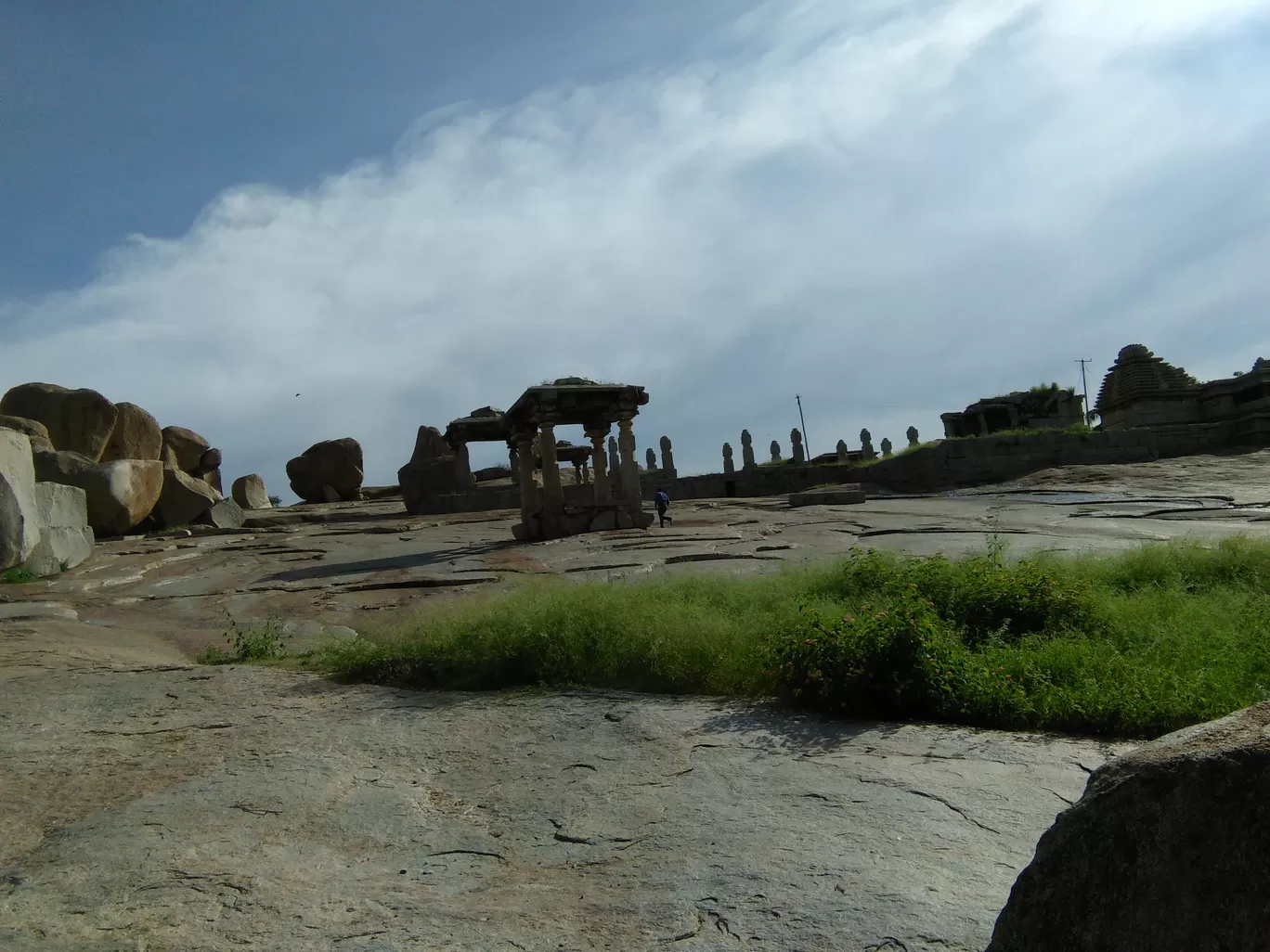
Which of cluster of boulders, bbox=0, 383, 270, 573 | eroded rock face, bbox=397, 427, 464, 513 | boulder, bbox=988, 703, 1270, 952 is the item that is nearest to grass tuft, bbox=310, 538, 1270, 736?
boulder, bbox=988, 703, 1270, 952

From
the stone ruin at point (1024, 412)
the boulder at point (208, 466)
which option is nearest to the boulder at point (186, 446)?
the boulder at point (208, 466)

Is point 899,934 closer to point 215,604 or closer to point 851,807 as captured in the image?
point 851,807

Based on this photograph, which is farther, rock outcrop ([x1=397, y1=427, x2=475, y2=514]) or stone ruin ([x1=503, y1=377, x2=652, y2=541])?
rock outcrop ([x1=397, y1=427, x2=475, y2=514])

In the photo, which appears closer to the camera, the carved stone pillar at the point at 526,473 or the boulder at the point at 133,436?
the carved stone pillar at the point at 526,473

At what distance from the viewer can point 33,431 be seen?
1670cm

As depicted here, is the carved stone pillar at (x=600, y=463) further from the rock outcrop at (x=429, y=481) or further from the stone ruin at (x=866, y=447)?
the stone ruin at (x=866, y=447)

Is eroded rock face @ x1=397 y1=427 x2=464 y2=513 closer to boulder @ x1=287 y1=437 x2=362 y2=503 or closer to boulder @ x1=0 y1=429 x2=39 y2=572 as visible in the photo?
boulder @ x1=287 y1=437 x2=362 y2=503

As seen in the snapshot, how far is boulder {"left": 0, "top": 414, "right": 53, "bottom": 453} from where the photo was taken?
629 inches

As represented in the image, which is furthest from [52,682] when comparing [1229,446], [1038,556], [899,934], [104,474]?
[1229,446]

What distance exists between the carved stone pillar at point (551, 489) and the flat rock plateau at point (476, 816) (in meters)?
8.39

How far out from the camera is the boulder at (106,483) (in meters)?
15.6

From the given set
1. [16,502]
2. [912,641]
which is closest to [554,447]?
[16,502]

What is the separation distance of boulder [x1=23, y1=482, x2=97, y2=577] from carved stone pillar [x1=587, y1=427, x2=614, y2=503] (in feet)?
27.2

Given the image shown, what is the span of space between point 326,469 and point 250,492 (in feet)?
9.74
